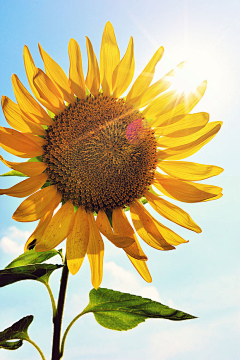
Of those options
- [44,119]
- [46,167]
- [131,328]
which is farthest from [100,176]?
[131,328]

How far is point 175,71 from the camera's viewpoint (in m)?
2.41

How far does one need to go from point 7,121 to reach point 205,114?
1.34 metres

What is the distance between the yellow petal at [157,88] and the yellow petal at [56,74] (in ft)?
1.71

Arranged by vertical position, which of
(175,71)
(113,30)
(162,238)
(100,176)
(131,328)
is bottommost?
(131,328)

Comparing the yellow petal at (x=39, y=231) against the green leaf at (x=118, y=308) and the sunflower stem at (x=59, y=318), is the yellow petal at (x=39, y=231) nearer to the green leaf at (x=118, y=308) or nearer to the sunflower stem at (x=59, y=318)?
the sunflower stem at (x=59, y=318)

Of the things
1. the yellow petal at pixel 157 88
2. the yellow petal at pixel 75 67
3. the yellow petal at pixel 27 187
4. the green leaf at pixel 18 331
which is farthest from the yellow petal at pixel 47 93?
the green leaf at pixel 18 331

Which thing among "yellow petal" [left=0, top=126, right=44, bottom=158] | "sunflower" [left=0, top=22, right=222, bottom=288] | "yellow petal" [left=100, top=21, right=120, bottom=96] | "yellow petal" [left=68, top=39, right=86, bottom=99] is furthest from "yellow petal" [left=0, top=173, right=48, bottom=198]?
"yellow petal" [left=100, top=21, right=120, bottom=96]

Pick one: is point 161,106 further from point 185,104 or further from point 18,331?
point 18,331

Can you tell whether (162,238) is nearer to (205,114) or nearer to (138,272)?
(138,272)

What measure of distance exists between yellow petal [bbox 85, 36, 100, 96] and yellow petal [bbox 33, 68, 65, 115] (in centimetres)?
22

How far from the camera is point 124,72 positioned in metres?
2.33

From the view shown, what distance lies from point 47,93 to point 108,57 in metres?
0.50

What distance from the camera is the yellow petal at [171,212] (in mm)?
2352

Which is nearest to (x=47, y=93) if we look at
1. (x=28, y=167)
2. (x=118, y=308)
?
(x=28, y=167)
